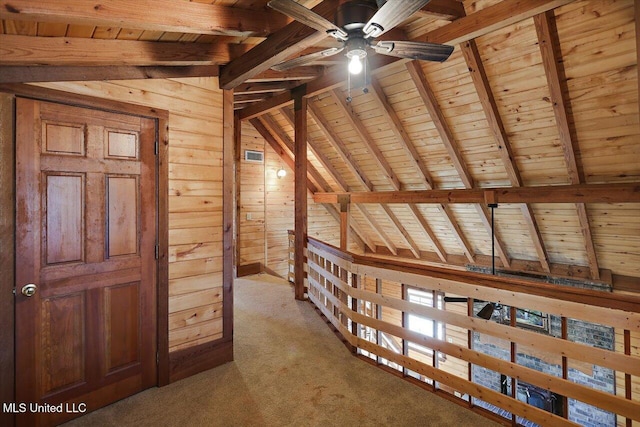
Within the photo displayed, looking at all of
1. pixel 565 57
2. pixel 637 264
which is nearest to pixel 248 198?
pixel 565 57

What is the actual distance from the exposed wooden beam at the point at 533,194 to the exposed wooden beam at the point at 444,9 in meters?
2.43

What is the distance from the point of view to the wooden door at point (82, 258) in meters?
2.00

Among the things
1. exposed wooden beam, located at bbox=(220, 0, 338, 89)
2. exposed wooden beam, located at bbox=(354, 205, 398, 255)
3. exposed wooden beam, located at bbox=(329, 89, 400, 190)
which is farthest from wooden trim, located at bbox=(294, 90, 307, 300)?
exposed wooden beam, located at bbox=(354, 205, 398, 255)

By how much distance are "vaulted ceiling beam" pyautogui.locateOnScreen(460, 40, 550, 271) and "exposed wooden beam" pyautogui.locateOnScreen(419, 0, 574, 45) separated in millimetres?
478

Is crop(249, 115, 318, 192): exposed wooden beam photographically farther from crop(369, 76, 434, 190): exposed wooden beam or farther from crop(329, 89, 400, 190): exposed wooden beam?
crop(369, 76, 434, 190): exposed wooden beam

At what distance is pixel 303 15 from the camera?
1.65 m

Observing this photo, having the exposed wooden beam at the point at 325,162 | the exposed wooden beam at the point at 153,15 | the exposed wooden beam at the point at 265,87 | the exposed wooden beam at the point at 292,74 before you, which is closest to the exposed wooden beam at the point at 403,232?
the exposed wooden beam at the point at 325,162

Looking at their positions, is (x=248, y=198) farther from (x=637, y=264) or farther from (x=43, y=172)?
(x=637, y=264)

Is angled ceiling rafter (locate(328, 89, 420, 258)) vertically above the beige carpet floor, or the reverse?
angled ceiling rafter (locate(328, 89, 420, 258))


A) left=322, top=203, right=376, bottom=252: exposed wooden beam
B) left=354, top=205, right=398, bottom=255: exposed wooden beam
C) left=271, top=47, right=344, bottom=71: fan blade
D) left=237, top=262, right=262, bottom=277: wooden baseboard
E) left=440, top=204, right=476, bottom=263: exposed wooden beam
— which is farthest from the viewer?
left=322, top=203, right=376, bottom=252: exposed wooden beam

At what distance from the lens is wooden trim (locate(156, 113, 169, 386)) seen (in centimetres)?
255

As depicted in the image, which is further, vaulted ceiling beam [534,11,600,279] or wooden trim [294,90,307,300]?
wooden trim [294,90,307,300]

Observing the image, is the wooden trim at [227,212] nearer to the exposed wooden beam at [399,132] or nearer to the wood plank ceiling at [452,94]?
the wood plank ceiling at [452,94]

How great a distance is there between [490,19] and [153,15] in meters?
2.46
